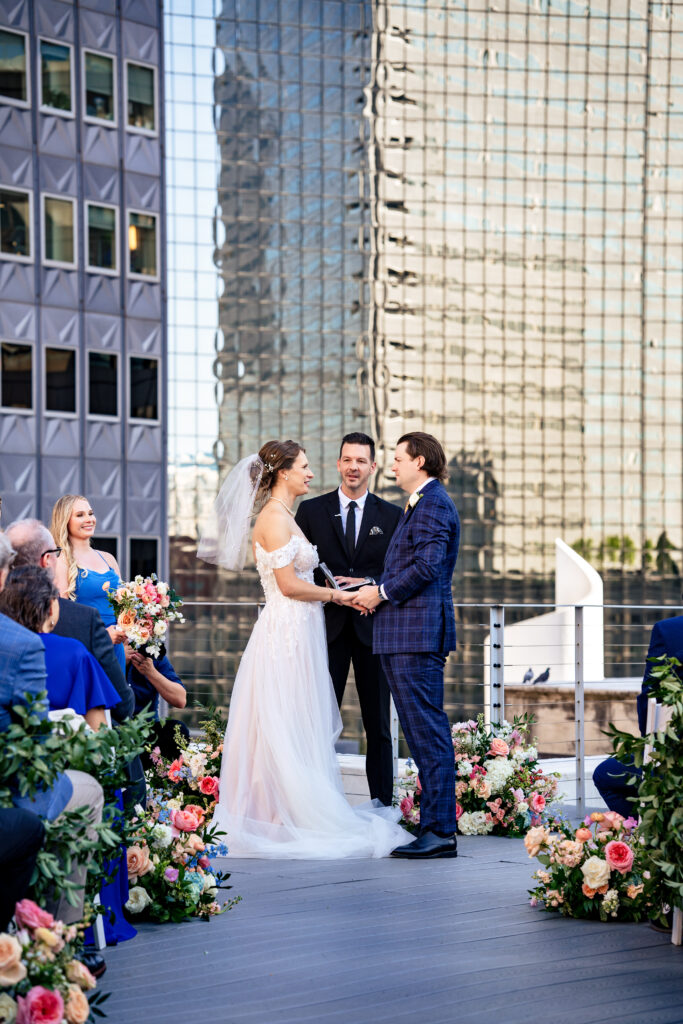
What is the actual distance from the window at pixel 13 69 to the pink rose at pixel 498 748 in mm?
26931

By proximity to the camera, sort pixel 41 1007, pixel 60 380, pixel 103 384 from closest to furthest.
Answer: pixel 41 1007, pixel 60 380, pixel 103 384

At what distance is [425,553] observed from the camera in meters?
6.30

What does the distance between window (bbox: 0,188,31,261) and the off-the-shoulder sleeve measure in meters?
25.5

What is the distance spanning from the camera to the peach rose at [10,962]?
3.30 metres

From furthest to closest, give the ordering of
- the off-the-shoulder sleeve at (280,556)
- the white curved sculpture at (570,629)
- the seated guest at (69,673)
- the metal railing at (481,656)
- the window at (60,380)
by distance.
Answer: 1. the window at (60,380)
2. the metal railing at (481,656)
3. the white curved sculpture at (570,629)
4. the off-the-shoulder sleeve at (280,556)
5. the seated guest at (69,673)

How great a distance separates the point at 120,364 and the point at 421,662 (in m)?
28.0

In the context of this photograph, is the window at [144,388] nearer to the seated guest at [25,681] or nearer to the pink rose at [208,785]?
the pink rose at [208,785]

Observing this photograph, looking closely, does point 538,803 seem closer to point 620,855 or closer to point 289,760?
point 289,760

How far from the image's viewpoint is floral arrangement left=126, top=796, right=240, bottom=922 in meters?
4.91

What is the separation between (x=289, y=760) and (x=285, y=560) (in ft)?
3.26

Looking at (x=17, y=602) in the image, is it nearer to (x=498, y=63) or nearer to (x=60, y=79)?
(x=60, y=79)

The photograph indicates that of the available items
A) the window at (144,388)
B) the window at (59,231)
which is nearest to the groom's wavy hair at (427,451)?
the window at (59,231)

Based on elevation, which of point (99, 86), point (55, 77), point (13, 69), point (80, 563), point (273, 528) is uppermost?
point (99, 86)

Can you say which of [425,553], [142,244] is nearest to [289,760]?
[425,553]
